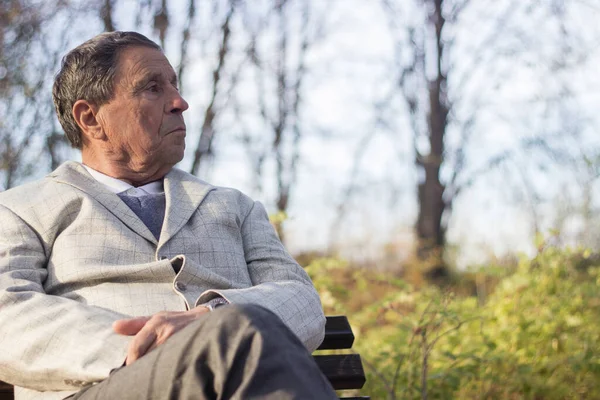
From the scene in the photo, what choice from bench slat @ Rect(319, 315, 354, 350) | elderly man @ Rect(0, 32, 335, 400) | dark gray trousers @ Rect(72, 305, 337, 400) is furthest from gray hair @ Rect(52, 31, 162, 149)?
dark gray trousers @ Rect(72, 305, 337, 400)

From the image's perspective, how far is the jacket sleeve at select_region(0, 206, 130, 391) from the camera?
6.57ft

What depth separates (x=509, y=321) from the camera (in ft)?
15.5

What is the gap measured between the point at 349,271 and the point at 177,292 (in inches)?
256

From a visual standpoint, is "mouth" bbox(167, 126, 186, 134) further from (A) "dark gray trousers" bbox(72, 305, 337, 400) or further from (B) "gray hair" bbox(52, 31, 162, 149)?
(A) "dark gray trousers" bbox(72, 305, 337, 400)

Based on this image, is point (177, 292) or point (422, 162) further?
point (422, 162)

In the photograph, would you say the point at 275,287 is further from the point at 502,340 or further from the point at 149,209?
the point at 502,340

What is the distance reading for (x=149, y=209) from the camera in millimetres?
2664

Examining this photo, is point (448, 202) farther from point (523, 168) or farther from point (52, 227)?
point (52, 227)

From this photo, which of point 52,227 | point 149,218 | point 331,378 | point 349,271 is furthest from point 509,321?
point 349,271

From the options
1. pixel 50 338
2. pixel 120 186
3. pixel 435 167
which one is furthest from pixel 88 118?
pixel 435 167

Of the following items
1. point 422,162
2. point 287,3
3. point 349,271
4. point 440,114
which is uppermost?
point 287,3

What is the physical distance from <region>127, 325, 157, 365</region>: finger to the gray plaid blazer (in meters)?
0.06

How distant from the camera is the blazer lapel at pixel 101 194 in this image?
2520 millimetres

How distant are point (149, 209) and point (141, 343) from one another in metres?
0.83
